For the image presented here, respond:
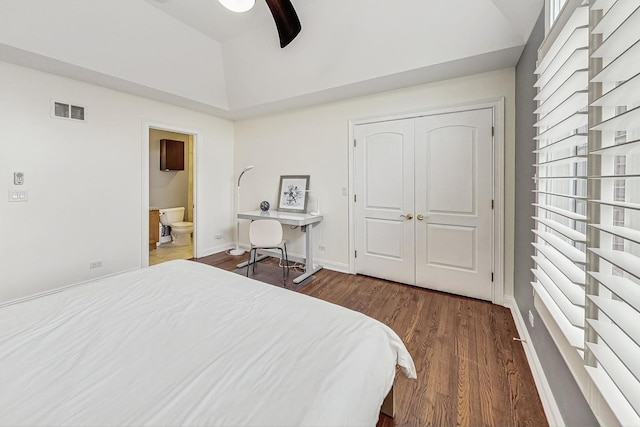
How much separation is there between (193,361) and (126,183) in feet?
10.9

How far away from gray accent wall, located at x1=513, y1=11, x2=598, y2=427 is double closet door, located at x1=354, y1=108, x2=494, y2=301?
13.1 inches

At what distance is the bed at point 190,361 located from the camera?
2.54ft

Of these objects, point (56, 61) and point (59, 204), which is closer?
point (56, 61)

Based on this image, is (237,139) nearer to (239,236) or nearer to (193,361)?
(239,236)

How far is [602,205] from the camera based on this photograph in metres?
0.95

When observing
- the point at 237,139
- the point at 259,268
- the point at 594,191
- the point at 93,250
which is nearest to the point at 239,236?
the point at 259,268

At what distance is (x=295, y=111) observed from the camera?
4.04 m

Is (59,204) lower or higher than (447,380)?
higher

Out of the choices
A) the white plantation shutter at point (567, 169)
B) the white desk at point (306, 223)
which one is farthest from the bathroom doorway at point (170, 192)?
the white plantation shutter at point (567, 169)

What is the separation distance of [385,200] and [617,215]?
2.40 metres

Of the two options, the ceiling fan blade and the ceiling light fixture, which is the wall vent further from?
the ceiling fan blade

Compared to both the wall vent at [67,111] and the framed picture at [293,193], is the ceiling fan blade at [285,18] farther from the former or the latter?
the wall vent at [67,111]

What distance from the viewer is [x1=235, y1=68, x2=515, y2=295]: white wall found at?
271cm

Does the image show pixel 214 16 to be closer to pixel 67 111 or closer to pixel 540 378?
pixel 67 111
